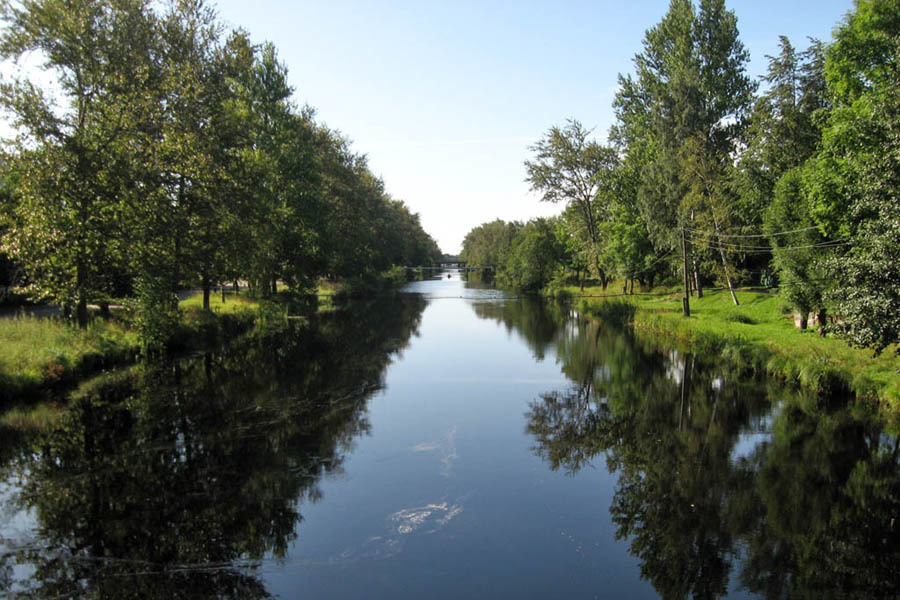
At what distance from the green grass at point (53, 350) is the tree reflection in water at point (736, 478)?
46.5 ft

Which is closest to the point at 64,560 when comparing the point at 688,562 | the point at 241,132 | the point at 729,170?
the point at 688,562

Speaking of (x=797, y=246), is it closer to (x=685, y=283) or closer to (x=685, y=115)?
(x=685, y=283)

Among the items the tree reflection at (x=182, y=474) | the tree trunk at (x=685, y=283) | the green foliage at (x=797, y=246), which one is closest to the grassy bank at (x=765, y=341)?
the tree trunk at (x=685, y=283)

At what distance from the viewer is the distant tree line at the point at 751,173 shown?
14.7m

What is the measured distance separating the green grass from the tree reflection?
1.04 metres

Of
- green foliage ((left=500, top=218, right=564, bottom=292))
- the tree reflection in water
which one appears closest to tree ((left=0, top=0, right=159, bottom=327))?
the tree reflection in water

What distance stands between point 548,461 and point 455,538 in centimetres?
438

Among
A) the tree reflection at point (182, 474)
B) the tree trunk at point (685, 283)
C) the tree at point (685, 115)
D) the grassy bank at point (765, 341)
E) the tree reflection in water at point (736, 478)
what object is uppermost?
the tree at point (685, 115)

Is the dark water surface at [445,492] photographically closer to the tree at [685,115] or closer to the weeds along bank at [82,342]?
the weeds along bank at [82,342]

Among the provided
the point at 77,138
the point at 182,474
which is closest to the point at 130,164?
the point at 77,138

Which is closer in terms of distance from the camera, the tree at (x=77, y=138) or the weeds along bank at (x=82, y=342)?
the weeds along bank at (x=82, y=342)

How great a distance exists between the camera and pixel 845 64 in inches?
971

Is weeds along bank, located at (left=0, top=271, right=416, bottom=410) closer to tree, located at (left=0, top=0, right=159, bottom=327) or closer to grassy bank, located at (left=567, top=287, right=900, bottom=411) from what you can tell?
tree, located at (left=0, top=0, right=159, bottom=327)

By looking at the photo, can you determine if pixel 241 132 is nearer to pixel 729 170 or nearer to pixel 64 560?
pixel 64 560
